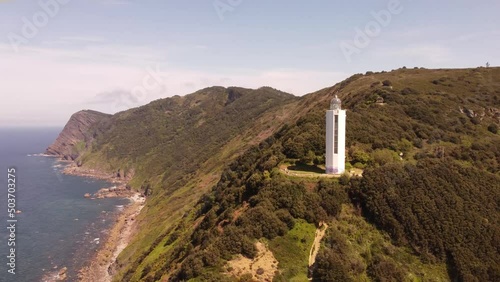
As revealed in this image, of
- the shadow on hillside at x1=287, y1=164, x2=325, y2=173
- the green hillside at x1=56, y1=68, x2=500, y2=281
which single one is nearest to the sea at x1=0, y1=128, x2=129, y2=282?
the green hillside at x1=56, y1=68, x2=500, y2=281

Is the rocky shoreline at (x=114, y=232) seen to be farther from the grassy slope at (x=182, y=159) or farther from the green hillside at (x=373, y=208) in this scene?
the green hillside at (x=373, y=208)

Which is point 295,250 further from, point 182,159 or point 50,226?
point 182,159

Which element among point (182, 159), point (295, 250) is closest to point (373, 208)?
point (295, 250)

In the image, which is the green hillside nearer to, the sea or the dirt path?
the dirt path

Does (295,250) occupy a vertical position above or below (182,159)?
above

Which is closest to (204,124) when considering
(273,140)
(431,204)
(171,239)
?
(273,140)

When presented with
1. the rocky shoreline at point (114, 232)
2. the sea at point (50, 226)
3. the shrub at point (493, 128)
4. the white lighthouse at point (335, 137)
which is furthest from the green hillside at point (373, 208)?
the sea at point (50, 226)
